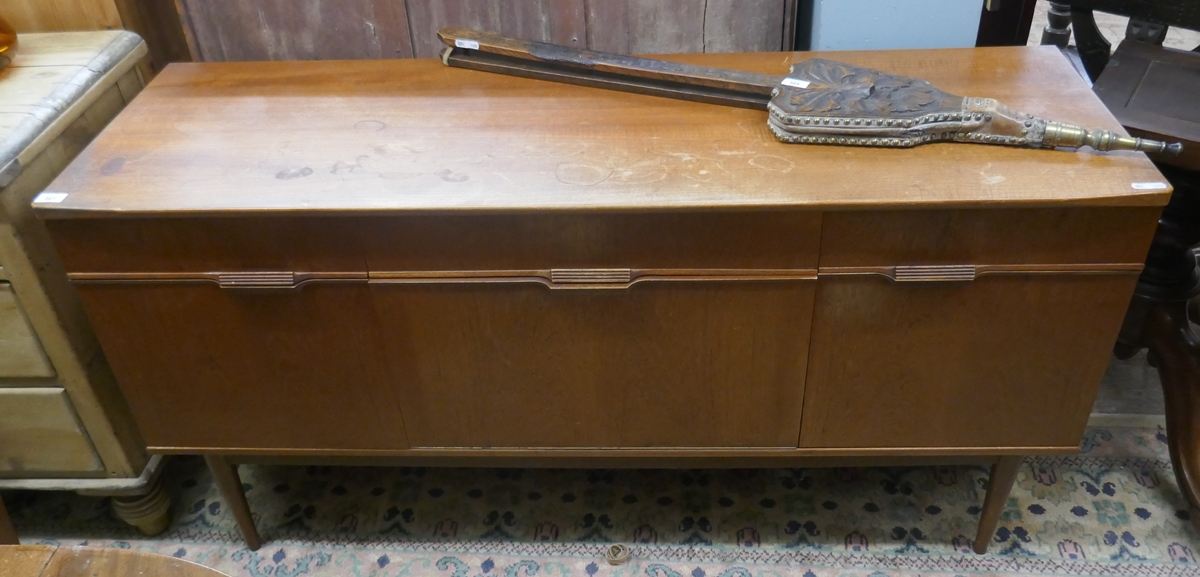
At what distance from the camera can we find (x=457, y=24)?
4.47 ft

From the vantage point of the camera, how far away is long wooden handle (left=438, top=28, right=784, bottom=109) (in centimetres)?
113

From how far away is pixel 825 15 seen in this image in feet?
4.24

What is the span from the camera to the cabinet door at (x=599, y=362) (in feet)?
3.38

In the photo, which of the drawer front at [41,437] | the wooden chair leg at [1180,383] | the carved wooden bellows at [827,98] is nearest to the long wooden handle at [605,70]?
the carved wooden bellows at [827,98]

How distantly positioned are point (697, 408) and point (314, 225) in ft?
1.69

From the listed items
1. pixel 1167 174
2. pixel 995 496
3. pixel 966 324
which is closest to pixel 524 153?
pixel 966 324

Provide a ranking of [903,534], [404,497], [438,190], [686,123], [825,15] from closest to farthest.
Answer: [438,190] → [686,123] → [825,15] → [903,534] → [404,497]

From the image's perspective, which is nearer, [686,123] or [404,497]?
[686,123]

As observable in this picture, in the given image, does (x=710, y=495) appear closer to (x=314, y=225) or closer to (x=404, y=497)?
(x=404, y=497)

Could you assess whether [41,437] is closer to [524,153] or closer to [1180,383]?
[524,153]

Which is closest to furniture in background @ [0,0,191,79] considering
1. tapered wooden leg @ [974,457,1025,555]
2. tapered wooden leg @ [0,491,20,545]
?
tapered wooden leg @ [0,491,20,545]

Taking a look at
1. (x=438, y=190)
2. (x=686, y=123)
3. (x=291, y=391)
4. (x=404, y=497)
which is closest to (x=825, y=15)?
(x=686, y=123)

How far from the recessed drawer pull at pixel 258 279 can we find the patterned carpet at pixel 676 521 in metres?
0.56

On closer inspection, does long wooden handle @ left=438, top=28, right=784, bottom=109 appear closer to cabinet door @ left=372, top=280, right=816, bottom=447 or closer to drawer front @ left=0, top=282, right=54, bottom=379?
cabinet door @ left=372, top=280, right=816, bottom=447
